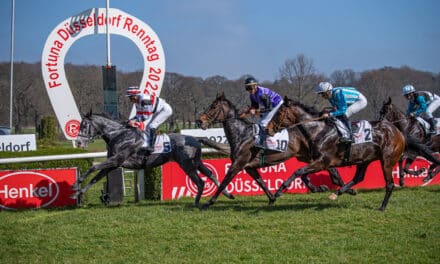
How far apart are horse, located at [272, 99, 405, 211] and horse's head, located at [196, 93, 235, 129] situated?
2.95ft

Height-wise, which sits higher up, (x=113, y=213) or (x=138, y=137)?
(x=138, y=137)

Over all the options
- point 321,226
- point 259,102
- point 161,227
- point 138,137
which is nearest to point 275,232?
point 321,226

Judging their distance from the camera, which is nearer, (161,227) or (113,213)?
(161,227)

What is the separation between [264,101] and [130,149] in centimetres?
251

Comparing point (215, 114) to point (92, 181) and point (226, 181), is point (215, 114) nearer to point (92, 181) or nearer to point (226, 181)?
point (226, 181)

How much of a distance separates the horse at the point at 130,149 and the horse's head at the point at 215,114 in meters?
0.74

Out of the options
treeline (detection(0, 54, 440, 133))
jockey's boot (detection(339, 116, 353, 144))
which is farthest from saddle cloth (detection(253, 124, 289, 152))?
treeline (detection(0, 54, 440, 133))

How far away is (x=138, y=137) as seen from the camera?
9469mm

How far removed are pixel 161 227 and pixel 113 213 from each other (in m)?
1.52

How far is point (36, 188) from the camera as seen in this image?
9.70m

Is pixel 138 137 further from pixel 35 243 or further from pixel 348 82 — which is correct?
pixel 348 82

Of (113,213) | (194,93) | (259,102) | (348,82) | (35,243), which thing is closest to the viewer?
(35,243)

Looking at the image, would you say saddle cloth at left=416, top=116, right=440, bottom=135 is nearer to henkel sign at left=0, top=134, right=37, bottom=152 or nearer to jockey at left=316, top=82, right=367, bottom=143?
jockey at left=316, top=82, right=367, bottom=143

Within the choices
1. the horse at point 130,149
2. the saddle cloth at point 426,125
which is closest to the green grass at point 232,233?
the horse at point 130,149
